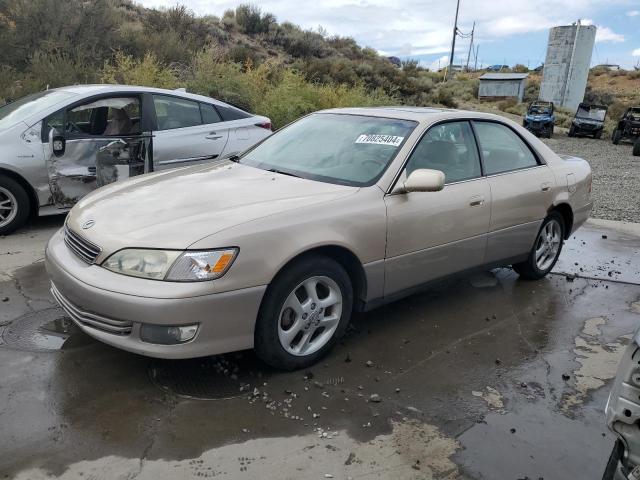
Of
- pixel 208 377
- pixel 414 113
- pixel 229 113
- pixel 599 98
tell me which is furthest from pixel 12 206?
pixel 599 98

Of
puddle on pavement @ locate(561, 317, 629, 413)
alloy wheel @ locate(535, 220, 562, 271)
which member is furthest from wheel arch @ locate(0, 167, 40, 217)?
puddle on pavement @ locate(561, 317, 629, 413)

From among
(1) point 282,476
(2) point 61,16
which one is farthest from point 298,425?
(2) point 61,16

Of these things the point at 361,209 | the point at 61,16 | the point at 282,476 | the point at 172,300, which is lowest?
the point at 282,476

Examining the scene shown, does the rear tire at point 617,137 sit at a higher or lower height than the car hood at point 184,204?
lower

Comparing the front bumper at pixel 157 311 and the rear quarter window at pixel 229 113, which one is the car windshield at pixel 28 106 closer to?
the rear quarter window at pixel 229 113

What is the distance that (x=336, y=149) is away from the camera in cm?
410

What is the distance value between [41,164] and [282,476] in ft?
15.0

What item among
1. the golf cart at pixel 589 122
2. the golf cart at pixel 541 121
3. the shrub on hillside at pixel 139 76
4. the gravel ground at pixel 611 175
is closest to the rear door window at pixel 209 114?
the shrub on hillside at pixel 139 76

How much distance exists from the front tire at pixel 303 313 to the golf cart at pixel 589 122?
26.9m

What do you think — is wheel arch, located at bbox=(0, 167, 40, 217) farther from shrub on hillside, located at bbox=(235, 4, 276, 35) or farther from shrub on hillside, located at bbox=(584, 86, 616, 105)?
shrub on hillside, located at bbox=(584, 86, 616, 105)

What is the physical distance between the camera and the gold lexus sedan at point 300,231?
9.64ft

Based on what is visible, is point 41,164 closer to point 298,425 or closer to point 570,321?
point 298,425

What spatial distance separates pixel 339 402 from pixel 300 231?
3.24 ft

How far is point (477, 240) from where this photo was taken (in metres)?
4.33
